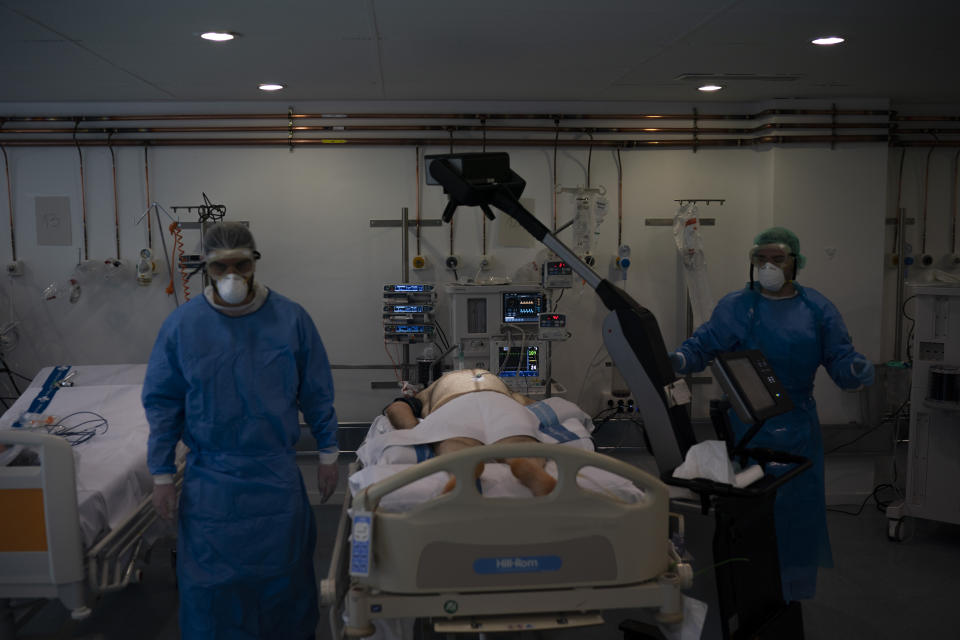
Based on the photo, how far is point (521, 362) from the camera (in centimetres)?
385

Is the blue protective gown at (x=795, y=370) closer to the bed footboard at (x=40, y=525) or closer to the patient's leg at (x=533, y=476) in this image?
the patient's leg at (x=533, y=476)

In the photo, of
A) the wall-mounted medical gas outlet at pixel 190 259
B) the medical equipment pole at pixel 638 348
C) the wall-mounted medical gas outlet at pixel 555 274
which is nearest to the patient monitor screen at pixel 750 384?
the medical equipment pole at pixel 638 348

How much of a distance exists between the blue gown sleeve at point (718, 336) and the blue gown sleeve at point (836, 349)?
33 cm

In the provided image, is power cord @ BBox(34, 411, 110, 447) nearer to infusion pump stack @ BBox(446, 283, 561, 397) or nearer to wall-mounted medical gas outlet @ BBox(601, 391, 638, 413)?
infusion pump stack @ BBox(446, 283, 561, 397)

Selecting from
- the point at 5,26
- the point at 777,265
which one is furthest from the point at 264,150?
the point at 777,265

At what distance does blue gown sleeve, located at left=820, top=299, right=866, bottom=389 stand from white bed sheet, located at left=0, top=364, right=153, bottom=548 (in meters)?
2.86

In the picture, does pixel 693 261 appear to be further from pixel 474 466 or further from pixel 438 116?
pixel 474 466

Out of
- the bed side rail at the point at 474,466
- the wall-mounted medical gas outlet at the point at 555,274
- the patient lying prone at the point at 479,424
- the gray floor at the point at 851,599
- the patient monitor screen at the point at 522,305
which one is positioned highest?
the wall-mounted medical gas outlet at the point at 555,274

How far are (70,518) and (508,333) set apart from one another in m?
2.31

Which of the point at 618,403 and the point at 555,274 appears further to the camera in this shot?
the point at 618,403

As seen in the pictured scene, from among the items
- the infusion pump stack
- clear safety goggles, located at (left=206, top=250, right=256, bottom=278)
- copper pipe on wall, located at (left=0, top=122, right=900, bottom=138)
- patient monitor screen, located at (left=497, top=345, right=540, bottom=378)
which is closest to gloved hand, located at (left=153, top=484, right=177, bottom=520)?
clear safety goggles, located at (left=206, top=250, right=256, bottom=278)

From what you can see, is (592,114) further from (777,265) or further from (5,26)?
(5,26)

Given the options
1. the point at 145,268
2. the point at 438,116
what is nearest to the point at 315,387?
the point at 145,268

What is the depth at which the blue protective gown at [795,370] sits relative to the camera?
2711 millimetres
